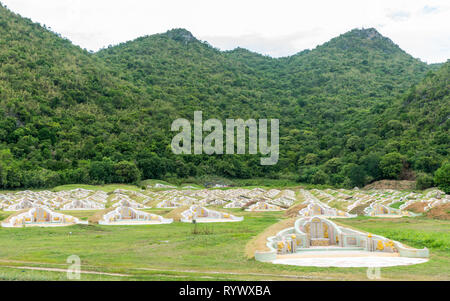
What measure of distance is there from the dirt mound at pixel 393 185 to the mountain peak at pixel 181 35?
380ft

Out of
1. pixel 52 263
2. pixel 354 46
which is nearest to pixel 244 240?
pixel 52 263

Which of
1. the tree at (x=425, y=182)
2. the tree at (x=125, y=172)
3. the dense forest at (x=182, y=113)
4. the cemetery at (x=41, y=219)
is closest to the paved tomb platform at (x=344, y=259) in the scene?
the cemetery at (x=41, y=219)

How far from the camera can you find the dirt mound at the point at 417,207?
35750mm

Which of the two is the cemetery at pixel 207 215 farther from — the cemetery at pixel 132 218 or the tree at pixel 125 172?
the tree at pixel 125 172

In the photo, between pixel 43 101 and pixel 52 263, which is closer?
pixel 52 263

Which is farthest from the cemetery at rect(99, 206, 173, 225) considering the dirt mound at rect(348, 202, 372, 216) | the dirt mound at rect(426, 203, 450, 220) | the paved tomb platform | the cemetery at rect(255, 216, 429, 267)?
the dirt mound at rect(426, 203, 450, 220)

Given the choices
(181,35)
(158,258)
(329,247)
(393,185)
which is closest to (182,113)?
(393,185)

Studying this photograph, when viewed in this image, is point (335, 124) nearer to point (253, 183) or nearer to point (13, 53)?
point (253, 183)

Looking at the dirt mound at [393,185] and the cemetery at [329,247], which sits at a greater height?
the cemetery at [329,247]

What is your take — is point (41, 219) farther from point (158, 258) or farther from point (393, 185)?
point (393, 185)

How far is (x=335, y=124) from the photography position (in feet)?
363

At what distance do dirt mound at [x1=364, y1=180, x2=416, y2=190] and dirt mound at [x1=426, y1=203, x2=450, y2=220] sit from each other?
3250cm
